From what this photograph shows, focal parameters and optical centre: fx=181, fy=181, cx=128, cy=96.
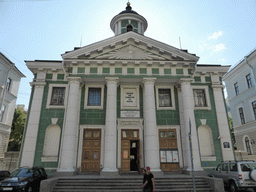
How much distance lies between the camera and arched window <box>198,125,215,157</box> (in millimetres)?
14695

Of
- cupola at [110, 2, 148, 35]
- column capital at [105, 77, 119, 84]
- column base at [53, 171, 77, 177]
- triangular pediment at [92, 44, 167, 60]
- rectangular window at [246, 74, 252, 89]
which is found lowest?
column base at [53, 171, 77, 177]

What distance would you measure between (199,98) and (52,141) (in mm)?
12948

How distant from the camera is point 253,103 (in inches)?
920

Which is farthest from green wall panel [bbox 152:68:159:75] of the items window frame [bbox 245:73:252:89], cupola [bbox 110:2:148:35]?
window frame [bbox 245:73:252:89]

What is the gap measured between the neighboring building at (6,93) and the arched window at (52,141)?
13671 millimetres

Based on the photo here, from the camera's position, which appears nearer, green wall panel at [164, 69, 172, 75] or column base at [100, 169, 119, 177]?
column base at [100, 169, 119, 177]

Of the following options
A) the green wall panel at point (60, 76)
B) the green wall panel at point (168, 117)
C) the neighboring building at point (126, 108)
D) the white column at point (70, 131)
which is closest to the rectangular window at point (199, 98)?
the neighboring building at point (126, 108)

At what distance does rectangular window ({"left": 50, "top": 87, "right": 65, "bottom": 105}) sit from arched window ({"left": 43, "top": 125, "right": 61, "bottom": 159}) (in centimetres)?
202

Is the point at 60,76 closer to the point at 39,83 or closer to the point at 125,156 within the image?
the point at 39,83

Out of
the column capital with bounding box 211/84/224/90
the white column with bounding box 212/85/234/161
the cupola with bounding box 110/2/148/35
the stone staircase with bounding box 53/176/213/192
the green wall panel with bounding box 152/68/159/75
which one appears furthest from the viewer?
the cupola with bounding box 110/2/148/35

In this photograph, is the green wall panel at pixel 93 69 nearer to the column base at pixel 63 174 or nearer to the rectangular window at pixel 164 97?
the rectangular window at pixel 164 97

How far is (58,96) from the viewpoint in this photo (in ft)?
51.0

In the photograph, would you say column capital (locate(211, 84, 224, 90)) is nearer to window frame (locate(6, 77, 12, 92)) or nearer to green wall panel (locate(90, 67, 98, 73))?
green wall panel (locate(90, 67, 98, 73))

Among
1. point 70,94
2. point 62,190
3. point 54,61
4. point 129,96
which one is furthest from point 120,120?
point 54,61
